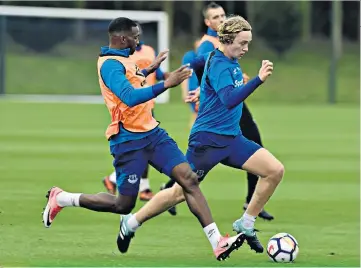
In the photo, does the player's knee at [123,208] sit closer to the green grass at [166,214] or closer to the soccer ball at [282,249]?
the green grass at [166,214]

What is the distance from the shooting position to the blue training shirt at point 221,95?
1017 cm

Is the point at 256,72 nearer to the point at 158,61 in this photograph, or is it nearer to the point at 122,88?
the point at 158,61

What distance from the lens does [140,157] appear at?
10.4 meters

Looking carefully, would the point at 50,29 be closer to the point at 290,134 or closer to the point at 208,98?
the point at 290,134

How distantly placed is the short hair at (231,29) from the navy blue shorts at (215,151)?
875 mm

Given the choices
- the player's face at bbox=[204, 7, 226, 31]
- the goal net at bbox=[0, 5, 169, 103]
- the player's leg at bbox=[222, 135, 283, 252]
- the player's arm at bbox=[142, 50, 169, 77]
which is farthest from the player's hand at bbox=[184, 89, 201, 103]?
the goal net at bbox=[0, 5, 169, 103]

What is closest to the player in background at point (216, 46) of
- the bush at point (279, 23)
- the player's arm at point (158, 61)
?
the player's arm at point (158, 61)

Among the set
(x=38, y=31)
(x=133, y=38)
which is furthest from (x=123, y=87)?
(x=38, y=31)

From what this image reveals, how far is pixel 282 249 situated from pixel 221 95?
1418mm

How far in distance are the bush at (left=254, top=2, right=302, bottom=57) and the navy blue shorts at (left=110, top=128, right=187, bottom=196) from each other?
38.7 meters

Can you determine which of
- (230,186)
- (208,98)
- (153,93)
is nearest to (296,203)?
(230,186)

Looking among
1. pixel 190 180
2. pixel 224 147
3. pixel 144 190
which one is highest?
pixel 224 147

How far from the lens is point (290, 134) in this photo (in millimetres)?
26766

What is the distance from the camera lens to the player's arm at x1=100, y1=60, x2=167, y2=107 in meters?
9.80
